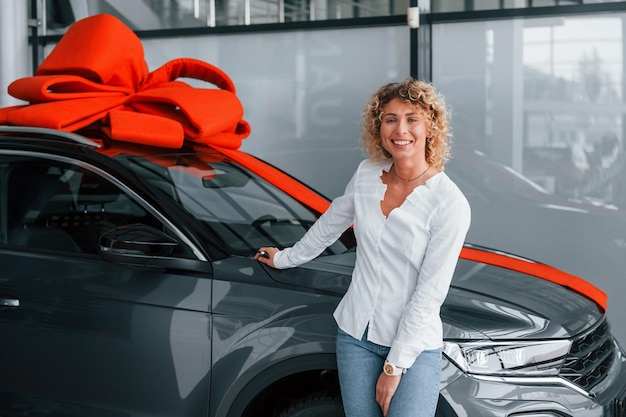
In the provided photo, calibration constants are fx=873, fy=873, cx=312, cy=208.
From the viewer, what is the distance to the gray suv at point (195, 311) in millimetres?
2709

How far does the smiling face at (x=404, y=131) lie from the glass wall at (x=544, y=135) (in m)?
3.50

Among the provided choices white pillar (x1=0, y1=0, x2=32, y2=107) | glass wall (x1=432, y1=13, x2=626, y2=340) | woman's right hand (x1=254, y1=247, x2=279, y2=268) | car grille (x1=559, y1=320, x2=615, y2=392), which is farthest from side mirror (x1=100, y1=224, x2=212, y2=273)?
white pillar (x1=0, y1=0, x2=32, y2=107)

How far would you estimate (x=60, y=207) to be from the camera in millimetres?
3545

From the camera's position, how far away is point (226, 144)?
13.9ft

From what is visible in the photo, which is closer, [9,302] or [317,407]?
[317,407]

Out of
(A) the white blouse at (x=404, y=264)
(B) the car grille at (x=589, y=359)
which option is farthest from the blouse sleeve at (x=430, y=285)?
(B) the car grille at (x=589, y=359)

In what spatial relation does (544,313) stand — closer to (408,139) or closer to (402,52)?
(408,139)

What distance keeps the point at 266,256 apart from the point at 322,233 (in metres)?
0.24

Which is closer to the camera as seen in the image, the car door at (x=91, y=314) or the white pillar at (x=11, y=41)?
the car door at (x=91, y=314)

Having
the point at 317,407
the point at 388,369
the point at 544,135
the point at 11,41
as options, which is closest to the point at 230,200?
the point at 317,407

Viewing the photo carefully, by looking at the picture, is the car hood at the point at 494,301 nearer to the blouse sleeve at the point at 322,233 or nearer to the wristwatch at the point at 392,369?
the blouse sleeve at the point at 322,233

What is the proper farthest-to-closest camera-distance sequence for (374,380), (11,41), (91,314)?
(11,41), (91,314), (374,380)

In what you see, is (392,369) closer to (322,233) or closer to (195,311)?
(322,233)

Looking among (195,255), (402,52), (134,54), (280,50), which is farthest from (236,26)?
(195,255)
